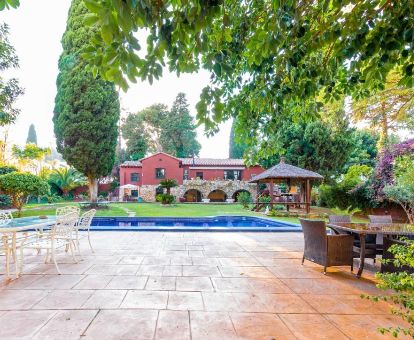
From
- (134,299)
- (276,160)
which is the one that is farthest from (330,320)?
(276,160)

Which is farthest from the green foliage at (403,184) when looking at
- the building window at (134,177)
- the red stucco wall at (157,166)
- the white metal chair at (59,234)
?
the building window at (134,177)

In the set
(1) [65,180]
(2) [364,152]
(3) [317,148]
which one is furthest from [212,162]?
(2) [364,152]

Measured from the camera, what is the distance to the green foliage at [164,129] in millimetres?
37312

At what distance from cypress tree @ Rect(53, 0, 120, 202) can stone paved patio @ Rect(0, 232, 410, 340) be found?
38.8 ft

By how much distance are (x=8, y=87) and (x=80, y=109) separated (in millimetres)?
4652

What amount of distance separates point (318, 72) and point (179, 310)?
321 cm

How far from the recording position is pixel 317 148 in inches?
760

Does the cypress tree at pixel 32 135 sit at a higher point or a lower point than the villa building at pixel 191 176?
higher

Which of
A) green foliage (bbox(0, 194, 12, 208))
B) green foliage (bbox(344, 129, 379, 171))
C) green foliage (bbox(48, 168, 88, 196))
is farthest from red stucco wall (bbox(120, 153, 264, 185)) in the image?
green foliage (bbox(0, 194, 12, 208))

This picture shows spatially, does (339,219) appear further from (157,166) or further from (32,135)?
(32,135)

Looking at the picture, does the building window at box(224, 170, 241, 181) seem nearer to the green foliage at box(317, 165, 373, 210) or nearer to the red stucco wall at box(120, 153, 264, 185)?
the red stucco wall at box(120, 153, 264, 185)

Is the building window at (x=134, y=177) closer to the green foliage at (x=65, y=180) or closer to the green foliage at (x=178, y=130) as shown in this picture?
the green foliage at (x=65, y=180)

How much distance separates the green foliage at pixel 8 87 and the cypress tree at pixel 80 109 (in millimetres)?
4213

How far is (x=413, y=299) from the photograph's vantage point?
178 centimetres
